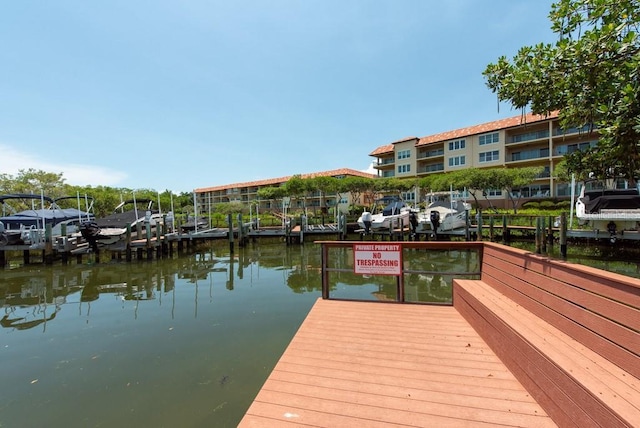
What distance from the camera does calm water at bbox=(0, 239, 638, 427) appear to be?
Answer: 11.5 ft

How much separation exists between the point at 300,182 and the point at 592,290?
31.1m

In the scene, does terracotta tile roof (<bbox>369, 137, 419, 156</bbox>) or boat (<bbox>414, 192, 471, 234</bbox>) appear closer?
boat (<bbox>414, 192, 471, 234</bbox>)

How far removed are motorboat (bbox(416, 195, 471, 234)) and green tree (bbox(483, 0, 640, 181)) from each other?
13.0 metres

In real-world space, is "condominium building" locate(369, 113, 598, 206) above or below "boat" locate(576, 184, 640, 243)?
above

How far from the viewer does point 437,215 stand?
53.8 feet

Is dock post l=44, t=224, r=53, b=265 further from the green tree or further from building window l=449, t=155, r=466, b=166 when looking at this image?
building window l=449, t=155, r=466, b=166

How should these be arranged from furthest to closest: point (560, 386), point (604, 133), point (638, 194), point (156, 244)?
point (156, 244), point (638, 194), point (604, 133), point (560, 386)

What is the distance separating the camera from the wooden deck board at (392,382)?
215 cm

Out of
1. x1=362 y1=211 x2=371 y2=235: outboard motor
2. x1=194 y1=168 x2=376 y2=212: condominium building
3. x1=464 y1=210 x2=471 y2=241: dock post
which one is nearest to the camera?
x1=464 y1=210 x2=471 y2=241: dock post

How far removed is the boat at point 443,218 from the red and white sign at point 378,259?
12.6 m

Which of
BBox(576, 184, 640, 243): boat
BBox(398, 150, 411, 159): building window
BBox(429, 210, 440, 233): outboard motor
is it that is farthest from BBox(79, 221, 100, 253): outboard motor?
BBox(398, 150, 411, 159): building window

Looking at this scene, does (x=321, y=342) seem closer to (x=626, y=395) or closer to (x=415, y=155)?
(x=626, y=395)

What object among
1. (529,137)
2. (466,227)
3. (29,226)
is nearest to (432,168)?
(529,137)

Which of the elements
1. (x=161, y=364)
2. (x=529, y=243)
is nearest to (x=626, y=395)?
(x=161, y=364)
